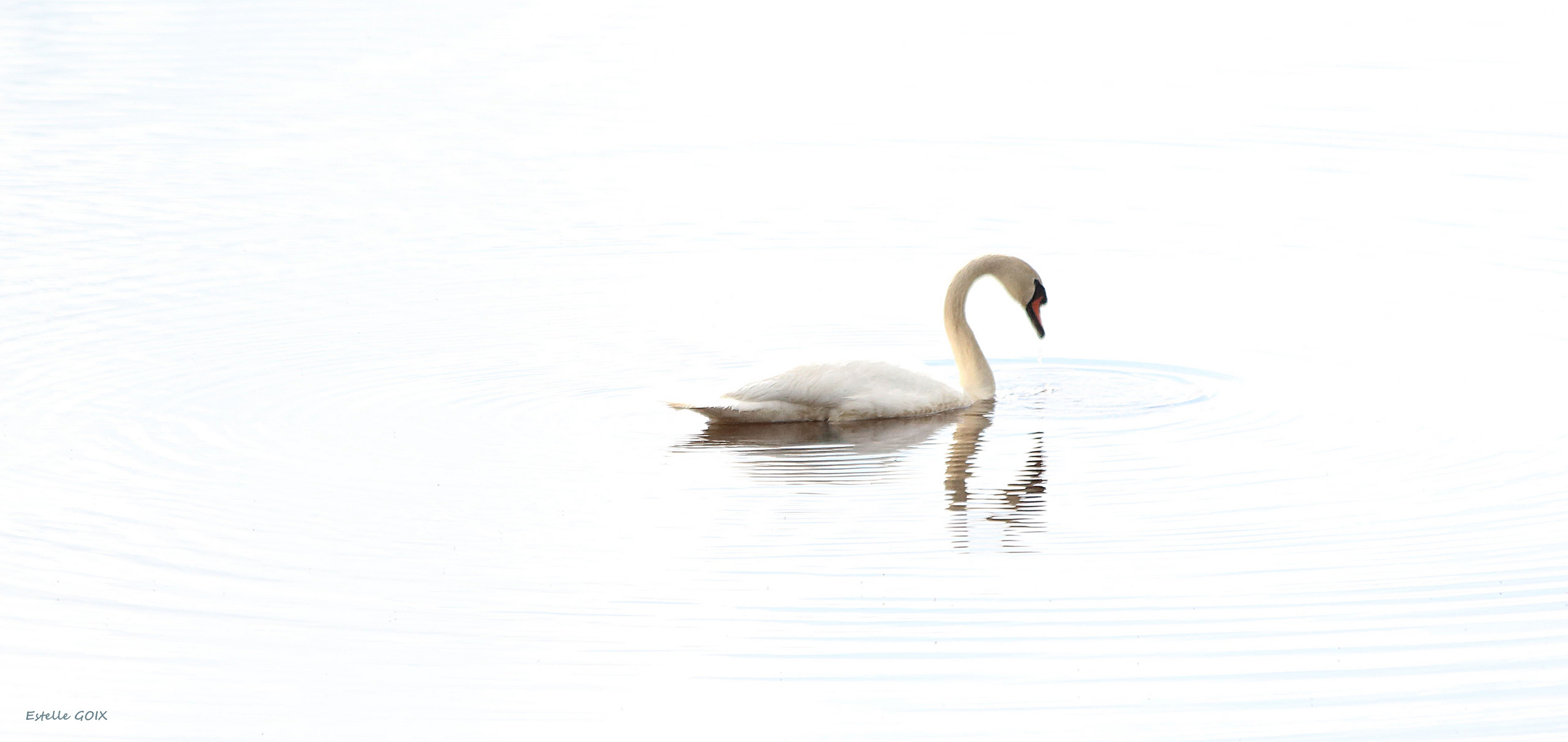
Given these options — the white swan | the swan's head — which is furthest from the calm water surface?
the swan's head

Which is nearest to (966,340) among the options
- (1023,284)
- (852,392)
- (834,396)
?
(1023,284)

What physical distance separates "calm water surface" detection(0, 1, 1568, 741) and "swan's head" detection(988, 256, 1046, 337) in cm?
44

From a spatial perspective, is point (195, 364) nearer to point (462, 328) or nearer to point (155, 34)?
point (462, 328)

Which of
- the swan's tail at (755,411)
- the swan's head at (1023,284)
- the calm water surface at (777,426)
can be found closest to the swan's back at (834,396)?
the swan's tail at (755,411)

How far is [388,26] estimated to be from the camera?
118 ft

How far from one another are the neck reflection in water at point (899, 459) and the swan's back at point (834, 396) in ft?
0.25

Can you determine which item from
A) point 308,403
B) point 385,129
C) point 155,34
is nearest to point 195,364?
point 308,403

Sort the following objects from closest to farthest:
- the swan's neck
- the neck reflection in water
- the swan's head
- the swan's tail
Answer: the neck reflection in water, the swan's tail, the swan's neck, the swan's head

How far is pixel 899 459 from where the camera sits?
11352mm

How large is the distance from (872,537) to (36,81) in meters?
22.0

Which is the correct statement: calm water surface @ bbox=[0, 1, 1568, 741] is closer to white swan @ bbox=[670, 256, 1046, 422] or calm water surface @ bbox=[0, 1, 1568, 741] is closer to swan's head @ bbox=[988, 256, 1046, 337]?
white swan @ bbox=[670, 256, 1046, 422]

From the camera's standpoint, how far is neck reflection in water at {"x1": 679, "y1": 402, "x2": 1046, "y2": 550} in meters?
10.1

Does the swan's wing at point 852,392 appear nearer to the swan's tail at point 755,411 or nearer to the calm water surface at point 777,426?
the swan's tail at point 755,411

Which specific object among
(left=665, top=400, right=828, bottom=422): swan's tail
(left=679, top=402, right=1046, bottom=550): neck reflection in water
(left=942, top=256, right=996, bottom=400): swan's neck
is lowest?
(left=679, top=402, right=1046, bottom=550): neck reflection in water
